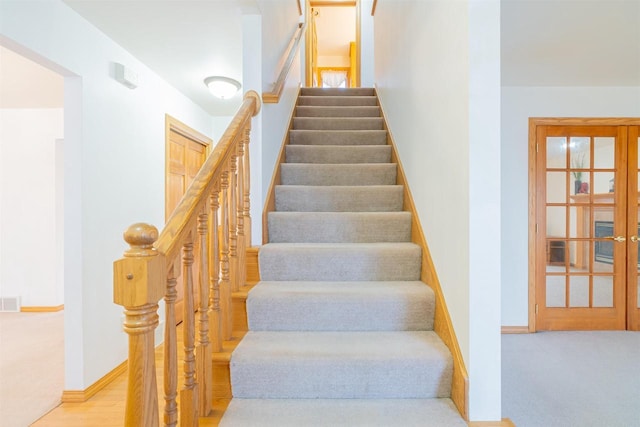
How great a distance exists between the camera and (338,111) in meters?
3.54

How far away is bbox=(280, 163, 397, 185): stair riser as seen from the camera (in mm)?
2551

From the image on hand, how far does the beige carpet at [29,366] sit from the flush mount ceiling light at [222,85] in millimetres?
2549

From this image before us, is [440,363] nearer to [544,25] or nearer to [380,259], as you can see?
[380,259]

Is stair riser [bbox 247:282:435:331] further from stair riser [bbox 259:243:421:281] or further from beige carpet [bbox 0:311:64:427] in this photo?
beige carpet [bbox 0:311:64:427]

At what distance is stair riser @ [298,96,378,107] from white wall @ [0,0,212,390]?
5.70ft

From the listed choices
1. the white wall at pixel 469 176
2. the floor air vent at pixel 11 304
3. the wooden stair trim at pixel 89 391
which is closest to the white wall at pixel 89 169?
the wooden stair trim at pixel 89 391

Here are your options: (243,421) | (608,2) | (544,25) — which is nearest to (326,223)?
(243,421)

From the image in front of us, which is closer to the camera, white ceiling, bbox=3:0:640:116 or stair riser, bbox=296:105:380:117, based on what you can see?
white ceiling, bbox=3:0:640:116

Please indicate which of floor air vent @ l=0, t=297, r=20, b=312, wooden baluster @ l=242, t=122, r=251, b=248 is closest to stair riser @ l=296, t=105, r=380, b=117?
wooden baluster @ l=242, t=122, r=251, b=248

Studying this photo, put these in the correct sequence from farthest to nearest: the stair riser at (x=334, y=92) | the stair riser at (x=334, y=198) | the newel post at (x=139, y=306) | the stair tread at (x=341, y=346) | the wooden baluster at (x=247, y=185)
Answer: the stair riser at (x=334, y=92), the stair riser at (x=334, y=198), the wooden baluster at (x=247, y=185), the stair tread at (x=341, y=346), the newel post at (x=139, y=306)

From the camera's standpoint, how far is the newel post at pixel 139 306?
31.2 inches

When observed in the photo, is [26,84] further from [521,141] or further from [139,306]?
[521,141]

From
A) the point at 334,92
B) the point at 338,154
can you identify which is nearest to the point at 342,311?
the point at 338,154

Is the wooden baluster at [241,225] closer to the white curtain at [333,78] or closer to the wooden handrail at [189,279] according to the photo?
the wooden handrail at [189,279]
